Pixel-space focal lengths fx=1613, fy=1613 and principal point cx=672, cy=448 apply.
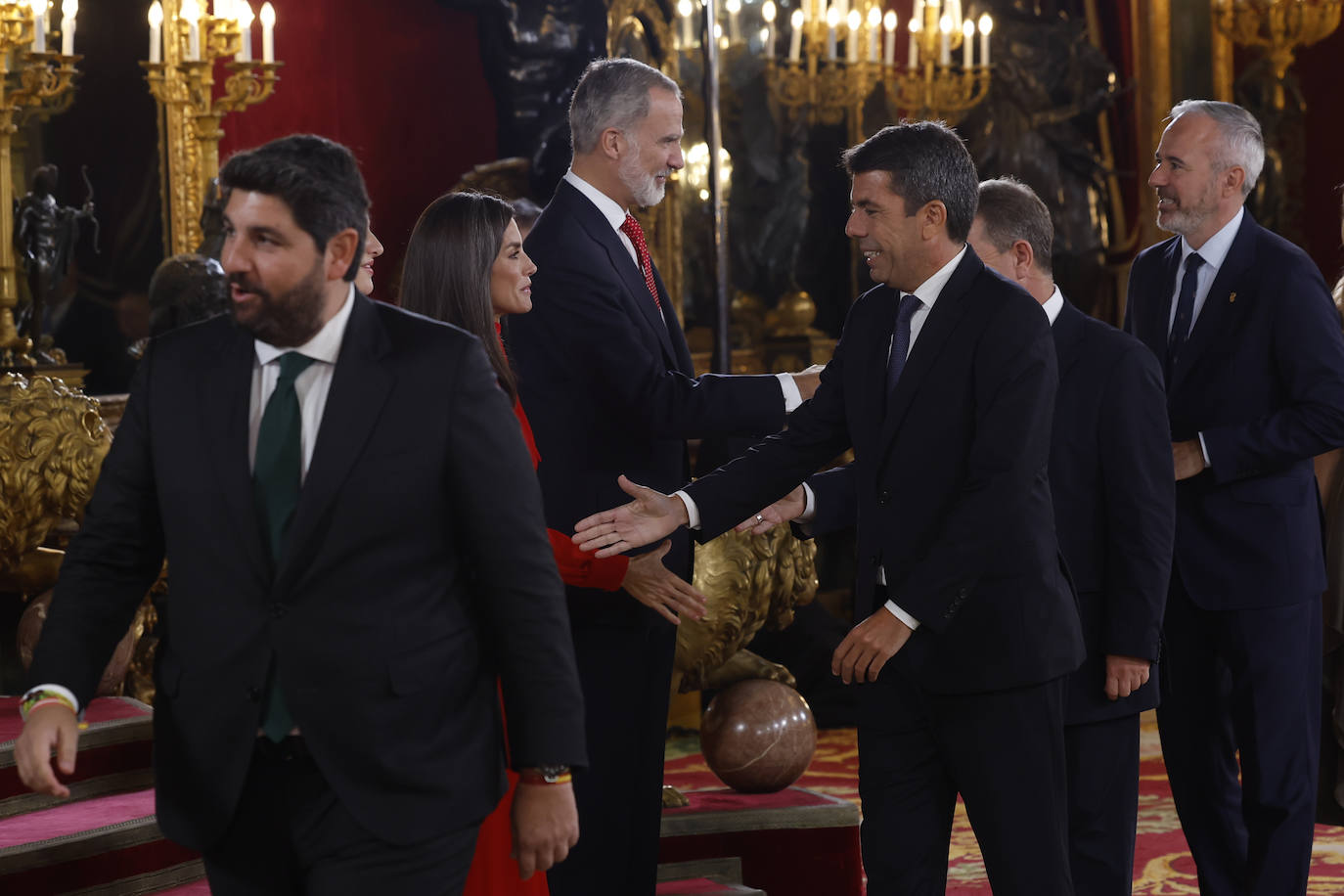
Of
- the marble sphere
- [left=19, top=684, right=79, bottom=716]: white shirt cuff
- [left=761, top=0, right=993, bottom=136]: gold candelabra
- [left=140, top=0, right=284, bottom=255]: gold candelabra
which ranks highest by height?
[left=761, top=0, right=993, bottom=136]: gold candelabra

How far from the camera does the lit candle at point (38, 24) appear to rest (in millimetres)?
5496

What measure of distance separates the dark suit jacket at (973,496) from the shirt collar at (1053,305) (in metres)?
0.51

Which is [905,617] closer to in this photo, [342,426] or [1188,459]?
→ [342,426]

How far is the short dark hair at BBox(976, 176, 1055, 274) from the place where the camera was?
10.2ft

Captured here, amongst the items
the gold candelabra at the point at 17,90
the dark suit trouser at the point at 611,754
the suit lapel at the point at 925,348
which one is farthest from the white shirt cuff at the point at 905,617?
the gold candelabra at the point at 17,90

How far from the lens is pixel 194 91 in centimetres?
650

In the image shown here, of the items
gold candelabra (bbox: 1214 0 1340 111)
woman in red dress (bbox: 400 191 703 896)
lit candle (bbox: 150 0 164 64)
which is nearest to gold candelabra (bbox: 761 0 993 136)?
gold candelabra (bbox: 1214 0 1340 111)

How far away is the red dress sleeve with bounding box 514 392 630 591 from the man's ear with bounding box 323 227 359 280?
960 millimetres

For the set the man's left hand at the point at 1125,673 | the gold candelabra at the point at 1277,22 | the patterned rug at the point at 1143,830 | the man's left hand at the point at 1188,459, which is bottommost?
the patterned rug at the point at 1143,830

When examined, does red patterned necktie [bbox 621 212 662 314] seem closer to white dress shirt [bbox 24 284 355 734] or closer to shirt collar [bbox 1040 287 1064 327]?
shirt collar [bbox 1040 287 1064 327]

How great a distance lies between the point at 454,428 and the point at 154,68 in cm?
543

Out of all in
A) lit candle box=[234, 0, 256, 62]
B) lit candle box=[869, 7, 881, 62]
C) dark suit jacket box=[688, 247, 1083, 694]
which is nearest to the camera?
dark suit jacket box=[688, 247, 1083, 694]

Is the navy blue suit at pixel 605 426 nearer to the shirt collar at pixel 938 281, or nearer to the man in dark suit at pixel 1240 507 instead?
the shirt collar at pixel 938 281

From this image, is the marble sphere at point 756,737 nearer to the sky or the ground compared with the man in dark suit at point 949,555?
nearer to the ground
